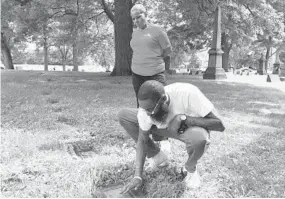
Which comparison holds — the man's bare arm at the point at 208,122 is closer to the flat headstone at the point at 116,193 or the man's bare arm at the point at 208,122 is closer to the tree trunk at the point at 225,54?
the flat headstone at the point at 116,193

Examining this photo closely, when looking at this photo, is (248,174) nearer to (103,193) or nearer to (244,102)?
(103,193)

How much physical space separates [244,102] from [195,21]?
9010mm

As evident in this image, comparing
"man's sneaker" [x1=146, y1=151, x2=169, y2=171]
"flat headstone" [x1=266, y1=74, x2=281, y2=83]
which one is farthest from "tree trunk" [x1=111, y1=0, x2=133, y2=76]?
"man's sneaker" [x1=146, y1=151, x2=169, y2=171]

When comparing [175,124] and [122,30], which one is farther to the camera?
[122,30]

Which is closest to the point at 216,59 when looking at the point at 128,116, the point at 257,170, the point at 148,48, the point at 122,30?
the point at 122,30

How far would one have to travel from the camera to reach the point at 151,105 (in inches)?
102

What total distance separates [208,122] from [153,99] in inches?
21.9

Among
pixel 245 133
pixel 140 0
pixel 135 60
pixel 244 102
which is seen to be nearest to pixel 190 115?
pixel 135 60

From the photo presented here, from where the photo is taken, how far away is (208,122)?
2.72 metres

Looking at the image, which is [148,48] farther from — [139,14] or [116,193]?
[116,193]

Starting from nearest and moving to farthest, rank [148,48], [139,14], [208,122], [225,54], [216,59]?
1. [208,122]
2. [139,14]
3. [148,48]
4. [216,59]
5. [225,54]

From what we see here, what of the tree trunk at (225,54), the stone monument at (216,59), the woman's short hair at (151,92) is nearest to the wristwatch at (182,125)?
the woman's short hair at (151,92)

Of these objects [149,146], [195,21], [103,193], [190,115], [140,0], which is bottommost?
[103,193]

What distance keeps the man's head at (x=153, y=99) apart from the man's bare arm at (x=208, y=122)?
0.28 m
